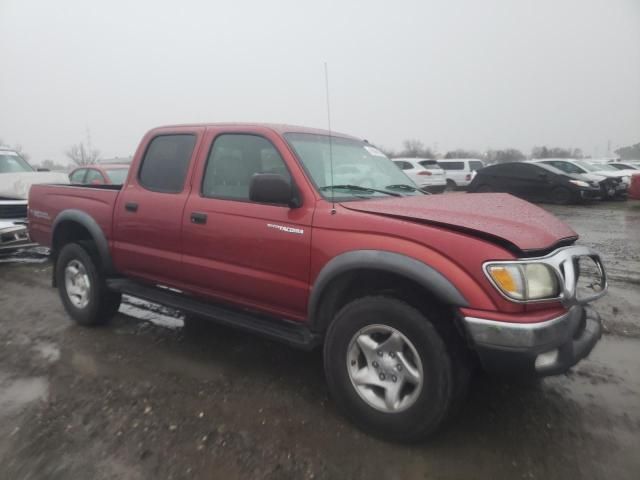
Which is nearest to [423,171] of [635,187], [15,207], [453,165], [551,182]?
[551,182]

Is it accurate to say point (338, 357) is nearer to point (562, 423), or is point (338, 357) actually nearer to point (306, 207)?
point (306, 207)

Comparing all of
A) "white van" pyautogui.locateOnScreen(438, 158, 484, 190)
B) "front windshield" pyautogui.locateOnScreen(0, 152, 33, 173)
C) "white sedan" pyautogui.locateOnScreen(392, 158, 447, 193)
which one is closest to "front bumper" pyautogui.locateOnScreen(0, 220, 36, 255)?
"front windshield" pyautogui.locateOnScreen(0, 152, 33, 173)

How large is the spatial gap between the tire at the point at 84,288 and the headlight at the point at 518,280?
348 centimetres

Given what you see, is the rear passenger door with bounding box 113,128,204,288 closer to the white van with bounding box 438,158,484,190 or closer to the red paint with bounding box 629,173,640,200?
the red paint with bounding box 629,173,640,200

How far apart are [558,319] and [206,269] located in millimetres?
2296

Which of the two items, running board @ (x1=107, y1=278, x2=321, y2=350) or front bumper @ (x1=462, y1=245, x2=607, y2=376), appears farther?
running board @ (x1=107, y1=278, x2=321, y2=350)

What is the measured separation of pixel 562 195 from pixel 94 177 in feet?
44.3

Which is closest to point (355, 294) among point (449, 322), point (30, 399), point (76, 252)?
point (449, 322)

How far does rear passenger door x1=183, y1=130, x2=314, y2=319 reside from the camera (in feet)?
9.35

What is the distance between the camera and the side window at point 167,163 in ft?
11.7

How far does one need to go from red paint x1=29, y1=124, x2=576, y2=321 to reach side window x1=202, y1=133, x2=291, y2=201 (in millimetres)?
61

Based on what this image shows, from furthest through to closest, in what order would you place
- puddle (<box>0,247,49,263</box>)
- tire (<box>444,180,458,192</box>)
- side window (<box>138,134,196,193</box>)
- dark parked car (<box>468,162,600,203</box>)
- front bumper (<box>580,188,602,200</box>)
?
tire (<box>444,180,458,192</box>) → dark parked car (<box>468,162,600,203</box>) → front bumper (<box>580,188,602,200</box>) → puddle (<box>0,247,49,263</box>) → side window (<box>138,134,196,193</box>)

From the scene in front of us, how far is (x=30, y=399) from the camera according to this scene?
3020mm

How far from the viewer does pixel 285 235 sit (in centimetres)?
286
